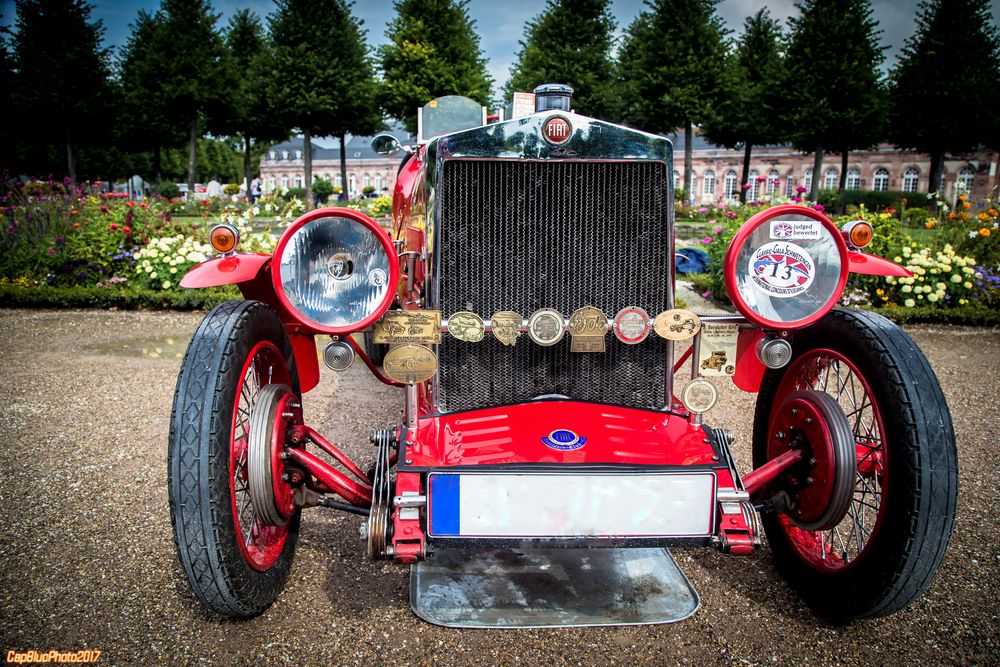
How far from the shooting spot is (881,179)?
4741 cm

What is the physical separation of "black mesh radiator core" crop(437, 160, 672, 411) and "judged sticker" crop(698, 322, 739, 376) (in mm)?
214

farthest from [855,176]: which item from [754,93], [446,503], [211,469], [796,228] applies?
[211,469]

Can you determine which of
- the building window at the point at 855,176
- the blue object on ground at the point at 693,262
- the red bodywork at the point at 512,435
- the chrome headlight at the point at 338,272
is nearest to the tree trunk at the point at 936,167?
the building window at the point at 855,176

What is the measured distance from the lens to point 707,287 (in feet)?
26.3

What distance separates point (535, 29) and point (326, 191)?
1509cm

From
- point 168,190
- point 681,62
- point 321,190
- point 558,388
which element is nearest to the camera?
point 558,388

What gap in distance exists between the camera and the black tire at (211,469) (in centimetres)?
179

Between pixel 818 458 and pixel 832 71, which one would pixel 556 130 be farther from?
pixel 832 71

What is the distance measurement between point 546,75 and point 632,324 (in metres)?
24.4

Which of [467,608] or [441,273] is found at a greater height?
[441,273]

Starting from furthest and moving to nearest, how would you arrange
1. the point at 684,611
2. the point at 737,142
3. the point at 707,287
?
the point at 737,142, the point at 707,287, the point at 684,611

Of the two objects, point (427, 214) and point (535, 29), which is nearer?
→ point (427, 214)

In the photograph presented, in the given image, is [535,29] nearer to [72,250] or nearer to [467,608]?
[72,250]

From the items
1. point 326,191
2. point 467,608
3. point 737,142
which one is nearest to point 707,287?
point 467,608
